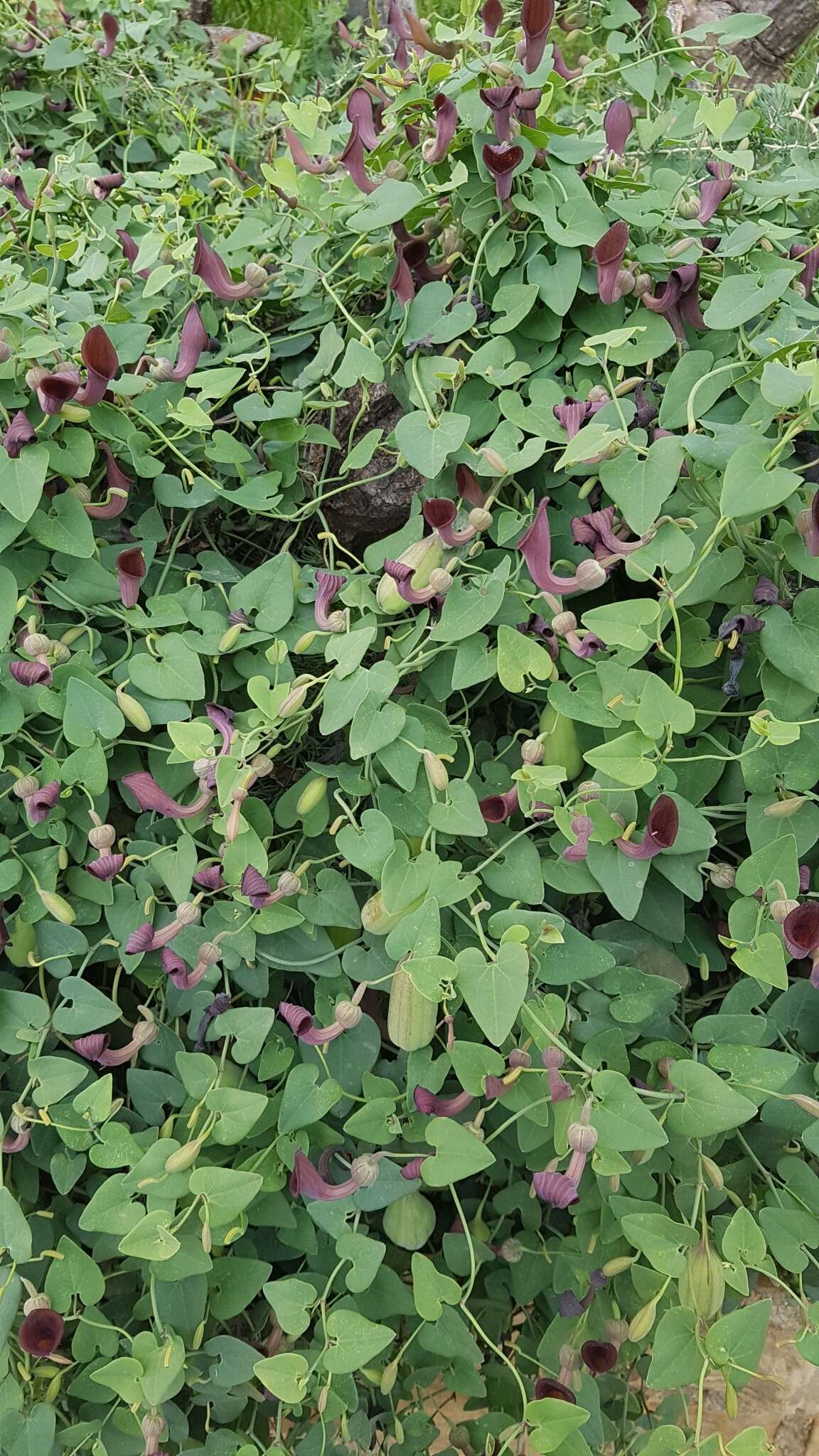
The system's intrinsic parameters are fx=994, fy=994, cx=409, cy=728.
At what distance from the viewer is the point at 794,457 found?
2.59 ft

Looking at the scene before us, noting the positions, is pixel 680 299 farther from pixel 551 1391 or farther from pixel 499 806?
pixel 551 1391

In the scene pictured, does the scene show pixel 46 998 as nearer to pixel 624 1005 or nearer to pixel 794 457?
pixel 624 1005

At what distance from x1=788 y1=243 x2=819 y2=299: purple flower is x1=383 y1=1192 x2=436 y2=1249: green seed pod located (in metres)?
0.83

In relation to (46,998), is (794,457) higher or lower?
higher

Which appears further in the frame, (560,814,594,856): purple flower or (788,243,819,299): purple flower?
(788,243,819,299): purple flower

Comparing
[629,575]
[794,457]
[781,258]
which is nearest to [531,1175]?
[629,575]

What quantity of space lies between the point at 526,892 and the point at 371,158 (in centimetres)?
73

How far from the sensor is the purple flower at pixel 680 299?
85cm

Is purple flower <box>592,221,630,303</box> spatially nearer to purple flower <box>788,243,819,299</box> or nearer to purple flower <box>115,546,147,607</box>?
purple flower <box>788,243,819,299</box>

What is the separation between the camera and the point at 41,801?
79 cm

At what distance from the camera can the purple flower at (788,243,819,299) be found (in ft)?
2.77

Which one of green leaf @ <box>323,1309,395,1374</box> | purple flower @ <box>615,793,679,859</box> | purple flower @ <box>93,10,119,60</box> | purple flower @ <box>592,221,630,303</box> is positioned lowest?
green leaf @ <box>323,1309,395,1374</box>

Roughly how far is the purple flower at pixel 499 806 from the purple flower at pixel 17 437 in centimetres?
47

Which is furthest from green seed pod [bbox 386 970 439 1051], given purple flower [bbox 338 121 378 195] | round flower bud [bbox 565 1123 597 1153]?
purple flower [bbox 338 121 378 195]
